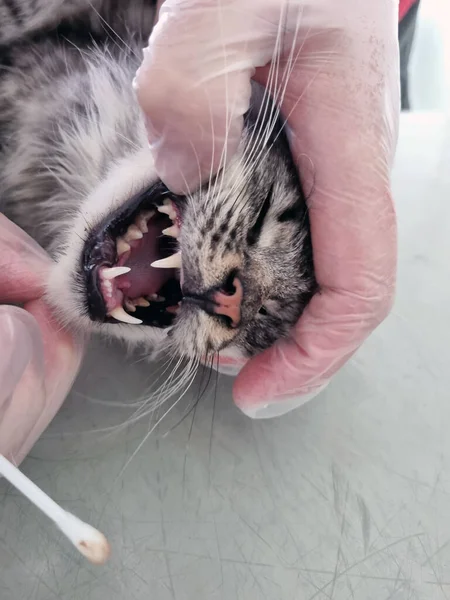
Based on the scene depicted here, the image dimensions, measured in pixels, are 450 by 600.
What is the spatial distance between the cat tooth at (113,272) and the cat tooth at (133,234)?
6 centimetres

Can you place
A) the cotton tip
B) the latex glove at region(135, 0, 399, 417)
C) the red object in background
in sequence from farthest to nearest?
the red object in background < the latex glove at region(135, 0, 399, 417) < the cotton tip

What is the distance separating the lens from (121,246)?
85 cm

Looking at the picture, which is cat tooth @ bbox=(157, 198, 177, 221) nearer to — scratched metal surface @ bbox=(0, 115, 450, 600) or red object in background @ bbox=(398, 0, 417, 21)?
scratched metal surface @ bbox=(0, 115, 450, 600)

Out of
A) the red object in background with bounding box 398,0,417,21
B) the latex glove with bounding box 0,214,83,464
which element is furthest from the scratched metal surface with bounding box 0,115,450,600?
the red object in background with bounding box 398,0,417,21

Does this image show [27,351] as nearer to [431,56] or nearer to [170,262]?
[170,262]

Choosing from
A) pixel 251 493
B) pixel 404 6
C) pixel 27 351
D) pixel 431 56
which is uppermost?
pixel 404 6

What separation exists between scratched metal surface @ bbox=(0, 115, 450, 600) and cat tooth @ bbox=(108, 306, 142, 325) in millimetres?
219

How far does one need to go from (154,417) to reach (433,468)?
0.47m

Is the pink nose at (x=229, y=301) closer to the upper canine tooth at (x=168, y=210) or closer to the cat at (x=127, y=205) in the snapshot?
the cat at (x=127, y=205)

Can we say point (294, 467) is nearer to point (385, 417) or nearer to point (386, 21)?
point (385, 417)

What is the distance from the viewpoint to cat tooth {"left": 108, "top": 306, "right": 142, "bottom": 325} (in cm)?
84

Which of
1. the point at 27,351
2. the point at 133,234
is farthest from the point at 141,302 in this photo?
the point at 27,351

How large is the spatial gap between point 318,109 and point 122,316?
373 millimetres

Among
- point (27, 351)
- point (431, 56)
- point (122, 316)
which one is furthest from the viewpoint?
point (431, 56)
